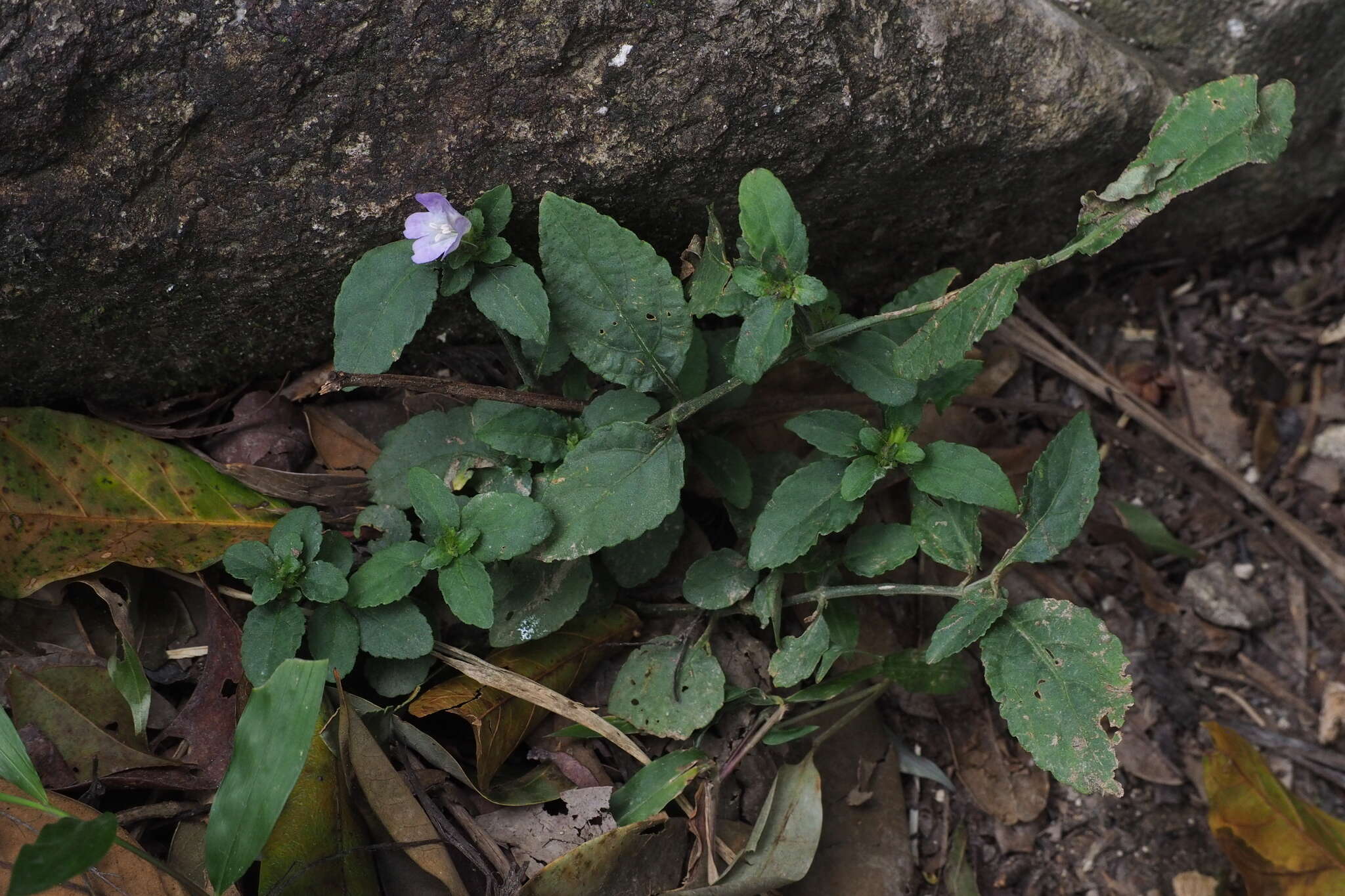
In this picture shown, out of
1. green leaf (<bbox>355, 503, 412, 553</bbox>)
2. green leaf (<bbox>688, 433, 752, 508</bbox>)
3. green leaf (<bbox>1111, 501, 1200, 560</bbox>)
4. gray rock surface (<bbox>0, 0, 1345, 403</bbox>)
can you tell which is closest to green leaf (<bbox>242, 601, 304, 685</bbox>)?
green leaf (<bbox>355, 503, 412, 553</bbox>)

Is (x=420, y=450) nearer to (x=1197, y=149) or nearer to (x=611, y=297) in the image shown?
(x=611, y=297)

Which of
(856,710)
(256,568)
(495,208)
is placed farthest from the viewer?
(856,710)

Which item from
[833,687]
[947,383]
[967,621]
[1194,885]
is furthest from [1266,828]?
[947,383]

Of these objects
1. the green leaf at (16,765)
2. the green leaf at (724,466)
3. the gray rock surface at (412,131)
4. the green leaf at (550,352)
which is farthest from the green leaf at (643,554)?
the green leaf at (16,765)

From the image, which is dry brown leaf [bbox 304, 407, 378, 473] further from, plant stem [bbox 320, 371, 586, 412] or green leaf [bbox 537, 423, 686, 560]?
green leaf [bbox 537, 423, 686, 560]

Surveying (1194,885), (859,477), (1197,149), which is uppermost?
(1197,149)

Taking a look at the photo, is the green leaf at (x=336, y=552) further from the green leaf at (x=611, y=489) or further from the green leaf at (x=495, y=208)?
the green leaf at (x=495, y=208)
